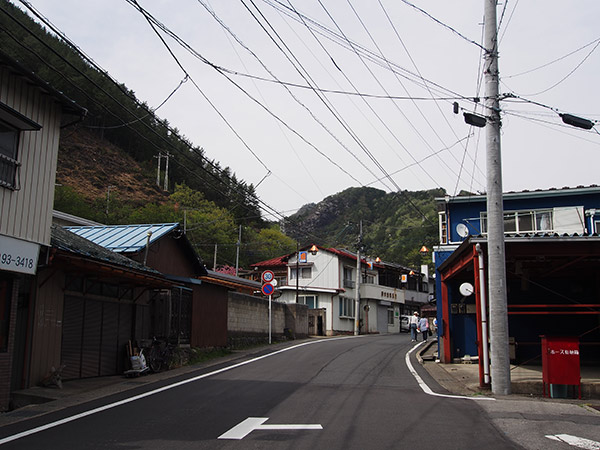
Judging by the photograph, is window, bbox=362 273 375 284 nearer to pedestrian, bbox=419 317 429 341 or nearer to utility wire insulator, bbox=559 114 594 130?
pedestrian, bbox=419 317 429 341

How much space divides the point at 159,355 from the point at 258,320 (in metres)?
10.6

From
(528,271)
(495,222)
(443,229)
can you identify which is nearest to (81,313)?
(495,222)

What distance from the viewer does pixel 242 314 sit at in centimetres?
2366

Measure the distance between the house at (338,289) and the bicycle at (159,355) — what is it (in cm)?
2247

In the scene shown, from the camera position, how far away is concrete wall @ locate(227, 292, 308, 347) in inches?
896

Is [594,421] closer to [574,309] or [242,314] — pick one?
[574,309]

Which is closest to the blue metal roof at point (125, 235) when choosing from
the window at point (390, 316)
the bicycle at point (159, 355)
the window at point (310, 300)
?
the bicycle at point (159, 355)

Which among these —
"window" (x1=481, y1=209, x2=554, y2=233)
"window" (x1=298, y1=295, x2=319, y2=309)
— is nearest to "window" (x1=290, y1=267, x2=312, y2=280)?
"window" (x1=298, y1=295, x2=319, y2=309)

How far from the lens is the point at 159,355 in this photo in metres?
15.2

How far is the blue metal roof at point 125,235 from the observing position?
17859mm

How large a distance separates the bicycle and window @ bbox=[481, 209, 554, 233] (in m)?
14.2

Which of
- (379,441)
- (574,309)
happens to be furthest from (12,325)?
(574,309)

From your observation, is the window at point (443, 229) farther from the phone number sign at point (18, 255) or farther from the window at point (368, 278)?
the window at point (368, 278)

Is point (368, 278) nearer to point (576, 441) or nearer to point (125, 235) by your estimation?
point (125, 235)
